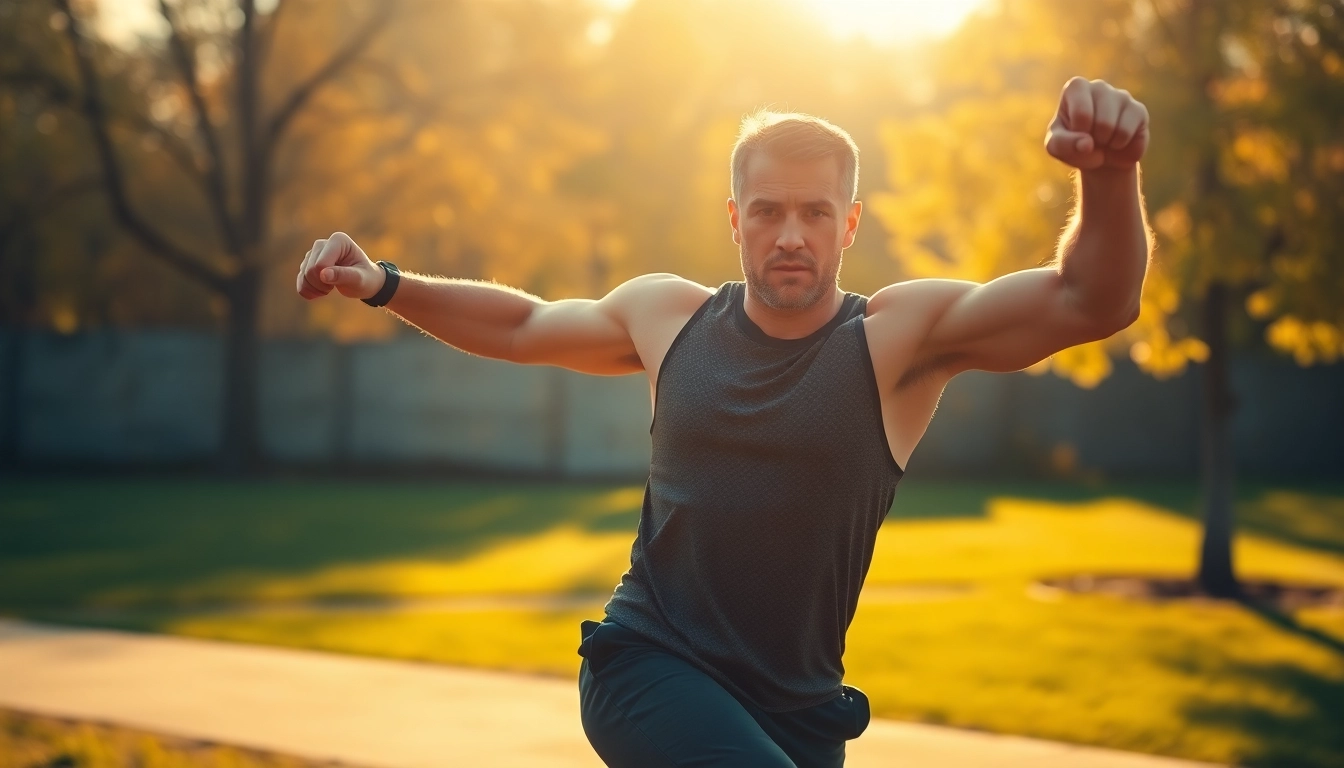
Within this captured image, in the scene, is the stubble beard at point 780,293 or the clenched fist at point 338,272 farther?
the clenched fist at point 338,272

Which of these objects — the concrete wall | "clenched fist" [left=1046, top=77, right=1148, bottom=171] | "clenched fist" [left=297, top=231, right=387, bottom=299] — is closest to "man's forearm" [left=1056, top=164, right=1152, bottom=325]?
"clenched fist" [left=1046, top=77, right=1148, bottom=171]

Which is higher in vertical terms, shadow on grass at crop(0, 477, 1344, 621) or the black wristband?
the black wristband

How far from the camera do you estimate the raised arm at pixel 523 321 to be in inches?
148

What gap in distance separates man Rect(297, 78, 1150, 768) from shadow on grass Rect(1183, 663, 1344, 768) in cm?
386

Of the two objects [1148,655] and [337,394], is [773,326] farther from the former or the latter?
[337,394]

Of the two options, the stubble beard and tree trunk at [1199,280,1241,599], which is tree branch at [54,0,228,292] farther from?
the stubble beard

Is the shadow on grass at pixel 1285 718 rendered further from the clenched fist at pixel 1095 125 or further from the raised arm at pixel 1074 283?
the clenched fist at pixel 1095 125

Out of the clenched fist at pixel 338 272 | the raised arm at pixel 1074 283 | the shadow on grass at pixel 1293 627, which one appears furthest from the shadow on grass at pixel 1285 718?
the clenched fist at pixel 338 272

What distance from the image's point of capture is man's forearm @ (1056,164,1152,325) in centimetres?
261

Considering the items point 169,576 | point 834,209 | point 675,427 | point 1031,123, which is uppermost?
point 1031,123

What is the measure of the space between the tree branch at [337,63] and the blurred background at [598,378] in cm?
8

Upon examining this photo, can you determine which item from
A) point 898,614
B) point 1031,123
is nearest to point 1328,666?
point 898,614

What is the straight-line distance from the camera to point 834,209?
327cm

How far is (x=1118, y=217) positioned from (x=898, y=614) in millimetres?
8034
